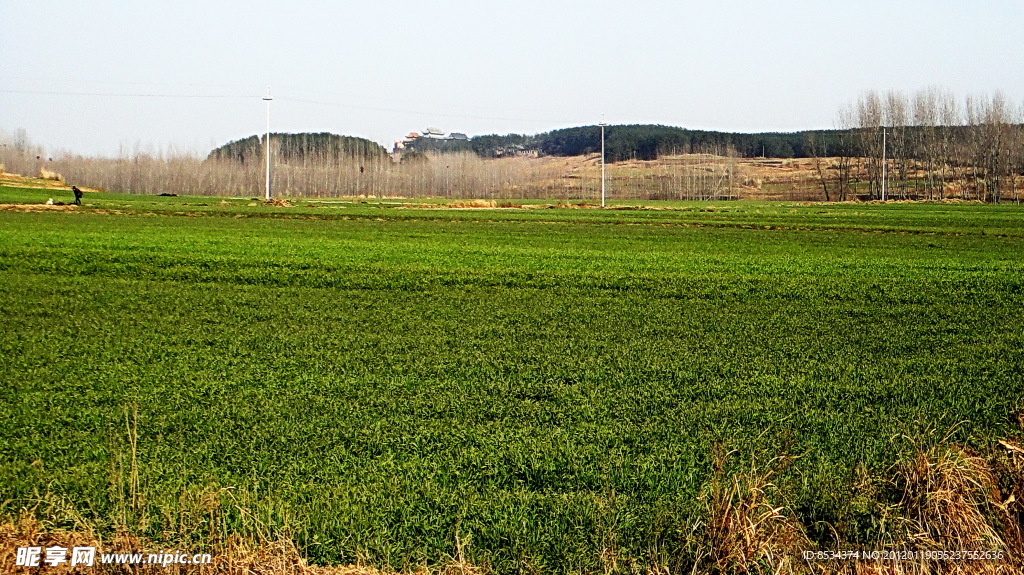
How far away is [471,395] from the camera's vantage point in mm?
10562

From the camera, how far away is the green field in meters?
6.67

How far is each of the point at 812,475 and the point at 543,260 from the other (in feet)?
68.5

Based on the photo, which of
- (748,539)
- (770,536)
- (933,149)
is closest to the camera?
(748,539)

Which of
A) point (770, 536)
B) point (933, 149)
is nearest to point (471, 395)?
point (770, 536)

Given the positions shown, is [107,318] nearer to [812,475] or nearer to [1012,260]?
[812,475]

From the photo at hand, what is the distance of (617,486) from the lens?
749cm

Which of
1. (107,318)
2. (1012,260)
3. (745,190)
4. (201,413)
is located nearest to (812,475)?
(201,413)

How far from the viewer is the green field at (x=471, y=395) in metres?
6.67

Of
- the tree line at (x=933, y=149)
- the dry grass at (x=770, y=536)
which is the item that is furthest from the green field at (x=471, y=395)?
the tree line at (x=933, y=149)

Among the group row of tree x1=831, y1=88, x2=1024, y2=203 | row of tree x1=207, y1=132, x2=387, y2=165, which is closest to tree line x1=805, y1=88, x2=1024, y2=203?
row of tree x1=831, y1=88, x2=1024, y2=203

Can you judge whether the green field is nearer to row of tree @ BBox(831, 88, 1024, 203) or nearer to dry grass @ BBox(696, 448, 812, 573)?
dry grass @ BBox(696, 448, 812, 573)

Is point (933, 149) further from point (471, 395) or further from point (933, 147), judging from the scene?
point (471, 395)

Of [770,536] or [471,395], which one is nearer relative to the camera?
[770,536]

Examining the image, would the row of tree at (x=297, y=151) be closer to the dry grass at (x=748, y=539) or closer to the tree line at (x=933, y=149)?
the tree line at (x=933, y=149)
